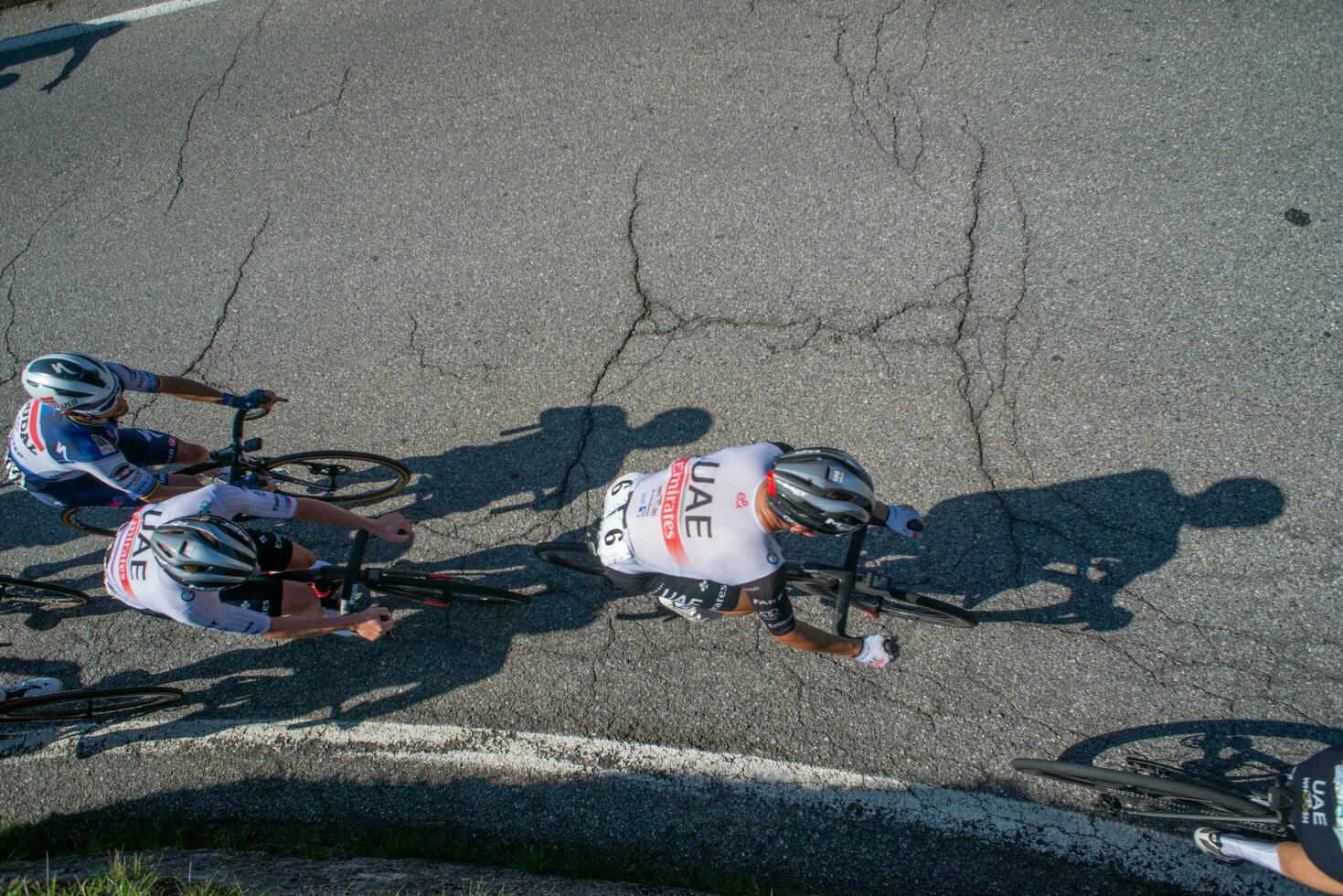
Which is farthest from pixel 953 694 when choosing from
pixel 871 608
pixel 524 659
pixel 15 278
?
pixel 15 278

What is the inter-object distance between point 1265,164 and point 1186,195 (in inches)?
26.2

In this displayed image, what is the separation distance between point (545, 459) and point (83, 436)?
113 inches

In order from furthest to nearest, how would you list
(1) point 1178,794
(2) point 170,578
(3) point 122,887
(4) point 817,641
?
(4) point 817,641, (2) point 170,578, (1) point 1178,794, (3) point 122,887

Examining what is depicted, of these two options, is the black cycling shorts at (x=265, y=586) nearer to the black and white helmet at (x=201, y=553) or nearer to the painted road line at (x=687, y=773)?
the black and white helmet at (x=201, y=553)

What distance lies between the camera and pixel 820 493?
3316 millimetres

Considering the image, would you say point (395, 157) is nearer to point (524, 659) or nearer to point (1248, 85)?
point (524, 659)

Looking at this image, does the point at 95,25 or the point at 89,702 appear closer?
the point at 89,702

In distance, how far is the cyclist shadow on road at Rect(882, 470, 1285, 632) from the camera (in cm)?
450

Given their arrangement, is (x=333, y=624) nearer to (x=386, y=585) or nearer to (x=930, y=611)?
(x=386, y=585)

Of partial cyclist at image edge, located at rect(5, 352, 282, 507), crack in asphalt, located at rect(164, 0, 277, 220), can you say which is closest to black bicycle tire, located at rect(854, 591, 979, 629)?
partial cyclist at image edge, located at rect(5, 352, 282, 507)

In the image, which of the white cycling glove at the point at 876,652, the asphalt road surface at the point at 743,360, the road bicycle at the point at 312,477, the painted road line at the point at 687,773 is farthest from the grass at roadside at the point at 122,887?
the white cycling glove at the point at 876,652

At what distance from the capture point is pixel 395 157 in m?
7.30

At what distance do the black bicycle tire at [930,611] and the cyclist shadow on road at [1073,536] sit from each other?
271mm

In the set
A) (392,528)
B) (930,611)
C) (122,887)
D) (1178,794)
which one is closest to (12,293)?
(392,528)
